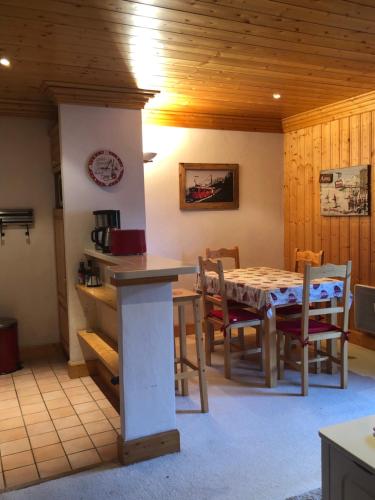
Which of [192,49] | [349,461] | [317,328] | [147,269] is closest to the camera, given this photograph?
[349,461]

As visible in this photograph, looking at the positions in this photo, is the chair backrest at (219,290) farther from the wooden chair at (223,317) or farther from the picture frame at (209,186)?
the picture frame at (209,186)

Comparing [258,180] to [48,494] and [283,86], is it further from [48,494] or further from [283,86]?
[48,494]

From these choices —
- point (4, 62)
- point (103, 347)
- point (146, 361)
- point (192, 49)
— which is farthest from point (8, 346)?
point (192, 49)

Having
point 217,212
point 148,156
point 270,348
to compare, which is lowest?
point 270,348

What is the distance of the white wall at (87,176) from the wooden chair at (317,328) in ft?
5.44

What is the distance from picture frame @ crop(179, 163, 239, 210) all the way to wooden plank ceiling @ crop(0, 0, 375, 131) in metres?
0.77

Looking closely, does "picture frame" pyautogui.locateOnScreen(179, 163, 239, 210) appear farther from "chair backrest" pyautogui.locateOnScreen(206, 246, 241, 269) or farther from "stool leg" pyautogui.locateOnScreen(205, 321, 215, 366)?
"stool leg" pyautogui.locateOnScreen(205, 321, 215, 366)

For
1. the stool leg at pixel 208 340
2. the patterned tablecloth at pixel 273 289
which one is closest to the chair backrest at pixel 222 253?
the patterned tablecloth at pixel 273 289

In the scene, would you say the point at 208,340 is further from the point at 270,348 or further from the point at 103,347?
the point at 103,347

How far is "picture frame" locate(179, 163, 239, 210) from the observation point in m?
4.81

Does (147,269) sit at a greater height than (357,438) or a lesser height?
greater

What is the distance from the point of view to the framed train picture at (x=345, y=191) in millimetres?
4234

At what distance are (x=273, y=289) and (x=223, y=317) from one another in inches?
21.5

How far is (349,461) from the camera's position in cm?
141
